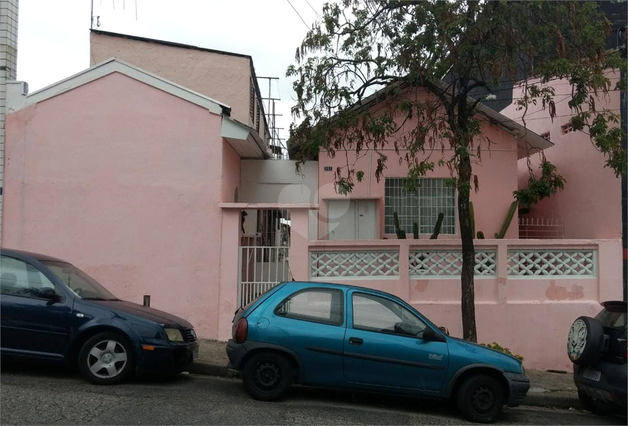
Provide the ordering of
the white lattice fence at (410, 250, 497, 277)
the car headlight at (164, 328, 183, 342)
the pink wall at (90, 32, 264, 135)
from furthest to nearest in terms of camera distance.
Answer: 1. the pink wall at (90, 32, 264, 135)
2. the white lattice fence at (410, 250, 497, 277)
3. the car headlight at (164, 328, 183, 342)

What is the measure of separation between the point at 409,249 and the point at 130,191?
4855 millimetres

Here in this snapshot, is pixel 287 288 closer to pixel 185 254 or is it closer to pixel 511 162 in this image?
pixel 185 254

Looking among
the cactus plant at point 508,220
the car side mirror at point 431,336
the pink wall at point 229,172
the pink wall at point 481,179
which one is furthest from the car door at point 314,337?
the cactus plant at point 508,220

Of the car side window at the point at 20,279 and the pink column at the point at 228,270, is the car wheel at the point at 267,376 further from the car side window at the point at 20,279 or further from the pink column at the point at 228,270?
the pink column at the point at 228,270

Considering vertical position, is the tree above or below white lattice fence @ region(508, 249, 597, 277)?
above

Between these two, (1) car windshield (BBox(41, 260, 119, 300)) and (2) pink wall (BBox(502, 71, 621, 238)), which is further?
(2) pink wall (BBox(502, 71, 621, 238))

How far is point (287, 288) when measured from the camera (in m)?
7.49

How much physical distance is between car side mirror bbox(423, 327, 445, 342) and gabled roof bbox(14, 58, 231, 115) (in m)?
5.60

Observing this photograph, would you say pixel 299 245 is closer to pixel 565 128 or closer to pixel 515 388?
pixel 515 388

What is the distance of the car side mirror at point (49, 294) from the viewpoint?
745 cm

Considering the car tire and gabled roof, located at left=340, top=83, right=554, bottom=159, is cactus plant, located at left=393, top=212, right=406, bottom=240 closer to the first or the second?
gabled roof, located at left=340, top=83, right=554, bottom=159

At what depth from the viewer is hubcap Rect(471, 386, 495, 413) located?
23.7 ft

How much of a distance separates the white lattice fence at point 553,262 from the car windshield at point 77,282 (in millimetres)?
6780

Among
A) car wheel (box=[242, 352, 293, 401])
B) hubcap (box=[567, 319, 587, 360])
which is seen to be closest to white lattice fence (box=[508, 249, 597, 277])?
hubcap (box=[567, 319, 587, 360])
